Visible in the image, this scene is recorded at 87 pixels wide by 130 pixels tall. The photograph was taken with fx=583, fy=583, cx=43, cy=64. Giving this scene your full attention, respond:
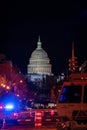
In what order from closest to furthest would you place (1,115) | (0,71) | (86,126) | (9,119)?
(86,126)
(1,115)
(9,119)
(0,71)

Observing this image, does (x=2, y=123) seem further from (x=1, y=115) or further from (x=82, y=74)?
(x=82, y=74)

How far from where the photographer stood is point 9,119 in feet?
105

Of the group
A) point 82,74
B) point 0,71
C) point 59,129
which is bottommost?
point 59,129

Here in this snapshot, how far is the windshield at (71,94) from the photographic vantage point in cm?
1961

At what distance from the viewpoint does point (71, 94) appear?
65.0 ft

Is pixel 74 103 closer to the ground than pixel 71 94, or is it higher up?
closer to the ground

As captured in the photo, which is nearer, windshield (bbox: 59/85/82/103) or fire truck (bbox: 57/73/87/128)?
fire truck (bbox: 57/73/87/128)

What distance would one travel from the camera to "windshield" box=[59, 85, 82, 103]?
64.3ft

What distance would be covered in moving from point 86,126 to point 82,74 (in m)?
2.05

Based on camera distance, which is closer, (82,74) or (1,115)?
(82,74)

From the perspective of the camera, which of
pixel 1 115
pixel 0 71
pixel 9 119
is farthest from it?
pixel 0 71

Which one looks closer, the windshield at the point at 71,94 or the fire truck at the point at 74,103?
the fire truck at the point at 74,103

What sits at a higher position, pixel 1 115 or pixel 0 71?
pixel 0 71

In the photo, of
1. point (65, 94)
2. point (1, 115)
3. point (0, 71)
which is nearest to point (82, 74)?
point (65, 94)
